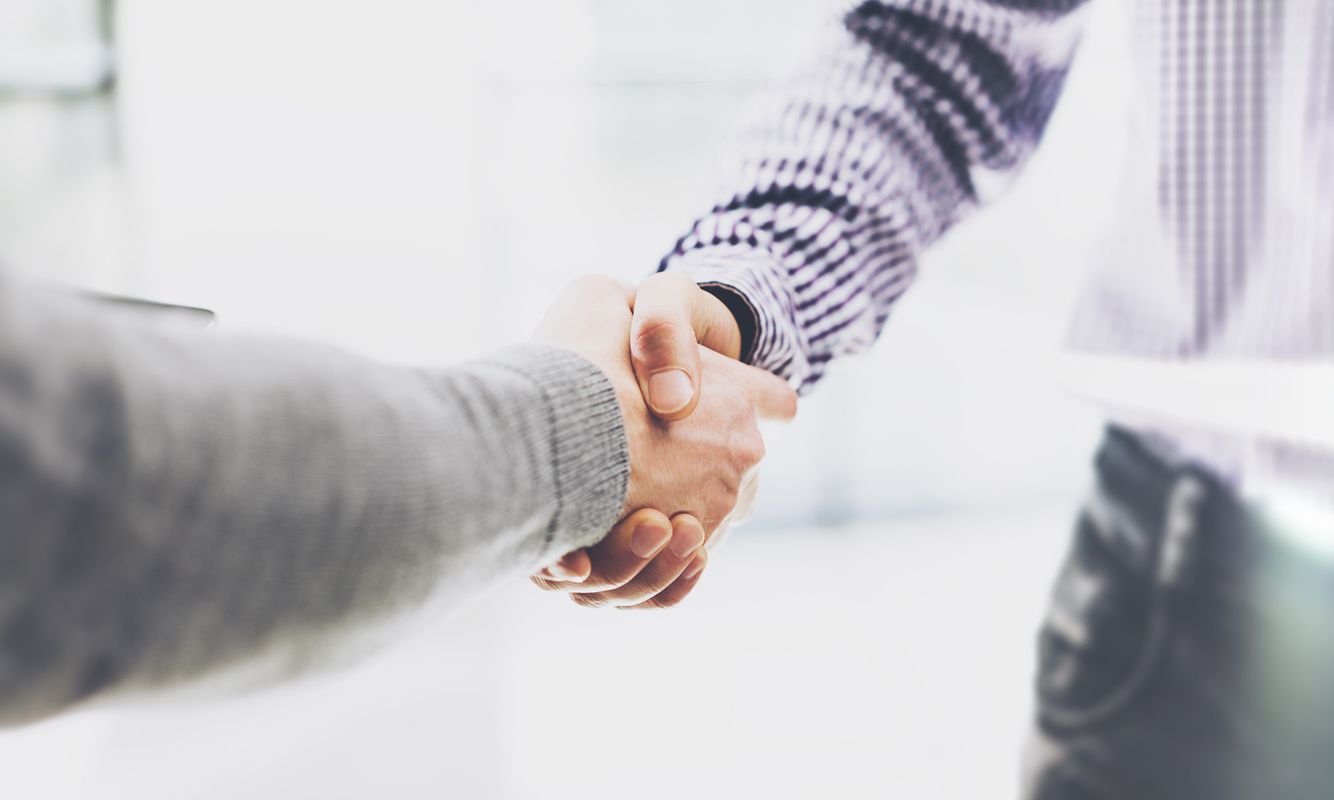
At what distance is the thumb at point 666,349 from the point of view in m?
0.69

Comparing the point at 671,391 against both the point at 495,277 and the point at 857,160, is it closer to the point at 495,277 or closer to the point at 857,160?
the point at 857,160

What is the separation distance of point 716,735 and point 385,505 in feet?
4.90

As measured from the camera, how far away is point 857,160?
776mm

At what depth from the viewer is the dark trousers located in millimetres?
647

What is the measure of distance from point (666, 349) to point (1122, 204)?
44 centimetres

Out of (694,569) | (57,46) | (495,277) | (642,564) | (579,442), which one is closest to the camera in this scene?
(579,442)

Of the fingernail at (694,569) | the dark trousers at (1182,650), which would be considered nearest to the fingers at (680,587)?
the fingernail at (694,569)

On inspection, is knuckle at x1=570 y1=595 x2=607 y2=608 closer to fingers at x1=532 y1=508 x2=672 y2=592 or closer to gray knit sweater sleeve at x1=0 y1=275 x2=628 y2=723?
fingers at x1=532 y1=508 x2=672 y2=592

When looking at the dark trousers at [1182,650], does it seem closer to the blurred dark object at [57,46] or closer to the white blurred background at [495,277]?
the white blurred background at [495,277]

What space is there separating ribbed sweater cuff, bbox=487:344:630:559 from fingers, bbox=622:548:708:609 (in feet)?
0.55

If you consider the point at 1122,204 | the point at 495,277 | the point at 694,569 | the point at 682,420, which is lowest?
the point at 495,277

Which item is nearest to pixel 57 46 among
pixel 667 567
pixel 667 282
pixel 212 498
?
pixel 667 282

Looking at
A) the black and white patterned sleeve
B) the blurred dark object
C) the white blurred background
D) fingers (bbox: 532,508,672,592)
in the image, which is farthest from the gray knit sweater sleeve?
the blurred dark object

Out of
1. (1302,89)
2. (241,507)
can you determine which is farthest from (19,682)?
(1302,89)
